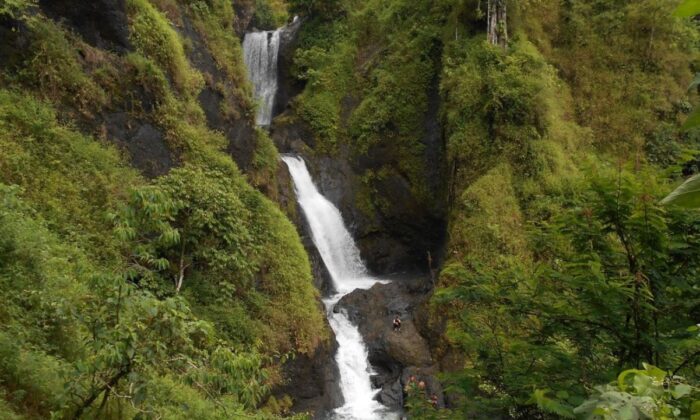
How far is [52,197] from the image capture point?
7.73 meters

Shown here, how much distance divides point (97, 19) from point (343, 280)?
10.0 m

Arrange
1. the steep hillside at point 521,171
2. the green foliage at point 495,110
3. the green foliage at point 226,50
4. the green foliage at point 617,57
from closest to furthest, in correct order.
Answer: the steep hillside at point 521,171 → the green foliage at point 495,110 → the green foliage at point 226,50 → the green foliage at point 617,57

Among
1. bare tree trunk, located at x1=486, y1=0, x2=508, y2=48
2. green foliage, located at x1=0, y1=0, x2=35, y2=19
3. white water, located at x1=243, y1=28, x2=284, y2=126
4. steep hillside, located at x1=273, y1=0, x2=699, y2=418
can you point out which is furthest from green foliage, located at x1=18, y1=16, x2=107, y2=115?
white water, located at x1=243, y1=28, x2=284, y2=126

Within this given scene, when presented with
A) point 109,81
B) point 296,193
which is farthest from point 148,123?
point 296,193

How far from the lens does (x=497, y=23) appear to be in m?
14.8

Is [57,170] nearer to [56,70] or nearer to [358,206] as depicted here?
[56,70]

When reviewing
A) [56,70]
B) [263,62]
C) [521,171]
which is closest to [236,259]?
[56,70]

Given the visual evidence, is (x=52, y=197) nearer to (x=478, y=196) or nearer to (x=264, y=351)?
(x=264, y=351)

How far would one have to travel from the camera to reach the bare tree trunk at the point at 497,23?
14539 millimetres

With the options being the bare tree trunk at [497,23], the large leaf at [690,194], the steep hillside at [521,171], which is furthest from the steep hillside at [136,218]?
the bare tree trunk at [497,23]

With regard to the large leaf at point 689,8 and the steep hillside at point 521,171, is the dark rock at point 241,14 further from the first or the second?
the large leaf at point 689,8

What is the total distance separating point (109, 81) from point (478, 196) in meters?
8.76

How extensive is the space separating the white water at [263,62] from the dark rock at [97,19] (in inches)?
499

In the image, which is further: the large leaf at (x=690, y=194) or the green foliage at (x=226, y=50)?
the green foliage at (x=226, y=50)
